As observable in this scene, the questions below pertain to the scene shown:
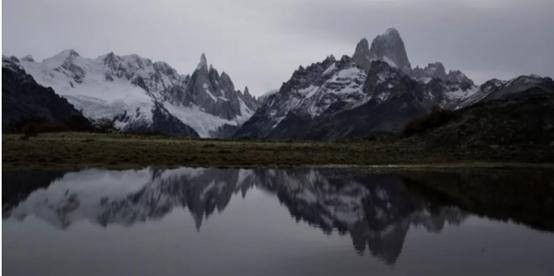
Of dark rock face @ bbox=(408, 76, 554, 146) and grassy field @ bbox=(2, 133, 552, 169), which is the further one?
dark rock face @ bbox=(408, 76, 554, 146)

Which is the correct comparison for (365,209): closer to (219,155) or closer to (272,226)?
(272,226)

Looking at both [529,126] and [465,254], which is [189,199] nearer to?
[465,254]

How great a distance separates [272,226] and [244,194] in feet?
43.1

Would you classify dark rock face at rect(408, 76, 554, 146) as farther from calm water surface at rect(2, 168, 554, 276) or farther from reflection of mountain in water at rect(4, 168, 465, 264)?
reflection of mountain in water at rect(4, 168, 465, 264)

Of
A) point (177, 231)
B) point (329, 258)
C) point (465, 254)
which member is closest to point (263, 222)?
point (177, 231)

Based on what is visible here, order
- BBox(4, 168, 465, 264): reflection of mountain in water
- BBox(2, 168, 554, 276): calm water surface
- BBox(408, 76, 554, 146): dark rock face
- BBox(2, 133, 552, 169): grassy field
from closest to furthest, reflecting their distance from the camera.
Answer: BBox(2, 168, 554, 276): calm water surface < BBox(4, 168, 465, 264): reflection of mountain in water < BBox(2, 133, 552, 169): grassy field < BBox(408, 76, 554, 146): dark rock face

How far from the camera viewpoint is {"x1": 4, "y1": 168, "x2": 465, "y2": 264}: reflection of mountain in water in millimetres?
24734

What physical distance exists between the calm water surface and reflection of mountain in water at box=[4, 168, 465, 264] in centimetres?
8

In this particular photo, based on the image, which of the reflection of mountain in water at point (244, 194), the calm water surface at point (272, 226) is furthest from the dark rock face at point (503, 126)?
the reflection of mountain in water at point (244, 194)

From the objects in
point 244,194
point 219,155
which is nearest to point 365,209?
point 244,194

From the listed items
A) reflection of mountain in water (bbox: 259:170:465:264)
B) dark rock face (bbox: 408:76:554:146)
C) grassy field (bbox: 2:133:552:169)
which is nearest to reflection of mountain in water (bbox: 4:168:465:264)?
reflection of mountain in water (bbox: 259:170:465:264)

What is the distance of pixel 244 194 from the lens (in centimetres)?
3759

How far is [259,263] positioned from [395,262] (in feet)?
14.4

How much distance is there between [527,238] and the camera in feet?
72.6
